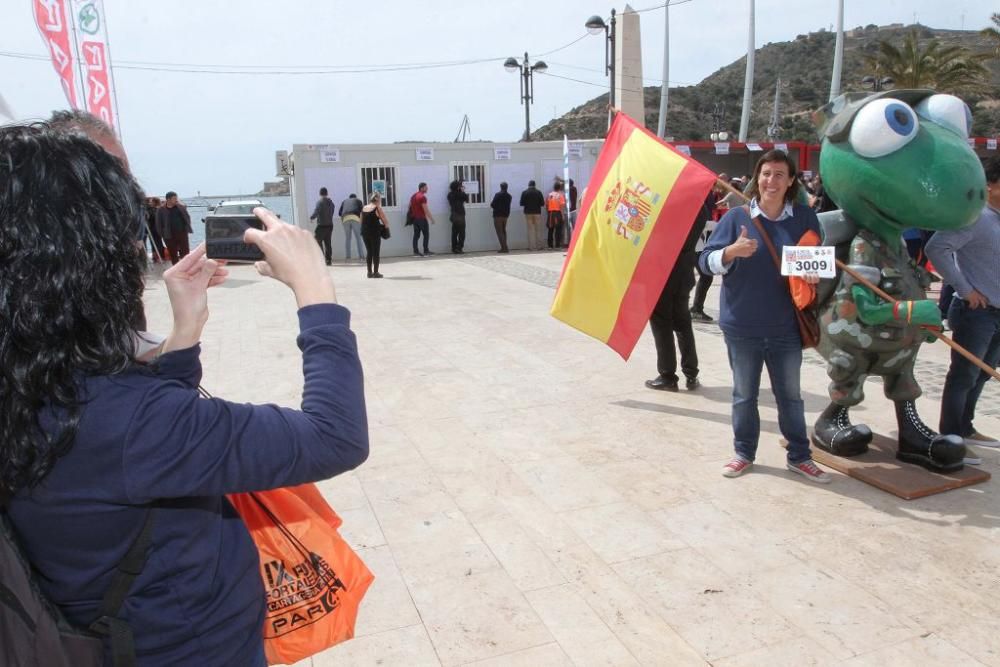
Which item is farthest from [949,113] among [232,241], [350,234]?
[350,234]

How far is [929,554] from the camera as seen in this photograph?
11.5ft

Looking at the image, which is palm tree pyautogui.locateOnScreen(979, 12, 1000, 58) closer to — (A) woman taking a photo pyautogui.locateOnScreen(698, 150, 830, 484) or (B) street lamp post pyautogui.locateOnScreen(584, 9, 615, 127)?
(B) street lamp post pyautogui.locateOnScreen(584, 9, 615, 127)

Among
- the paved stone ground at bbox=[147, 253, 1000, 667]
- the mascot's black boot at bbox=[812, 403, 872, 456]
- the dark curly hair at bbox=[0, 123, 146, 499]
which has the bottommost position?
the paved stone ground at bbox=[147, 253, 1000, 667]

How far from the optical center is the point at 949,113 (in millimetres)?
4105

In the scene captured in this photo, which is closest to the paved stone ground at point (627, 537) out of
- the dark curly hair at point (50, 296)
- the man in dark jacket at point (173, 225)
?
the dark curly hair at point (50, 296)

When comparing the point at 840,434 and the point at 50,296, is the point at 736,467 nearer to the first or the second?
the point at 840,434

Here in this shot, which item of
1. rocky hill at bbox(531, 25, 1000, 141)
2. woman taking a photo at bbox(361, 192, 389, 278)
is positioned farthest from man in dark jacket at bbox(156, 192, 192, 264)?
rocky hill at bbox(531, 25, 1000, 141)

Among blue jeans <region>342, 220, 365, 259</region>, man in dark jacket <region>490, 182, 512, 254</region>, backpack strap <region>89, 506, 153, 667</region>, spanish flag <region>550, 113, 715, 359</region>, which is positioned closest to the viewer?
backpack strap <region>89, 506, 153, 667</region>

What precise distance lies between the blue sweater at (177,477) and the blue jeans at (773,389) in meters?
3.34

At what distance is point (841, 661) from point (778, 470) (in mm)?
1896

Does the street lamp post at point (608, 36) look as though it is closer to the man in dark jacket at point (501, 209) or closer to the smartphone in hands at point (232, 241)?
the man in dark jacket at point (501, 209)

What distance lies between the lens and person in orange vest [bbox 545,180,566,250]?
1792 centimetres

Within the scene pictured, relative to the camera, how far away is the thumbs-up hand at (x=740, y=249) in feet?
13.0

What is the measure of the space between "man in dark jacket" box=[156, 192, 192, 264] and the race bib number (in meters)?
13.8
